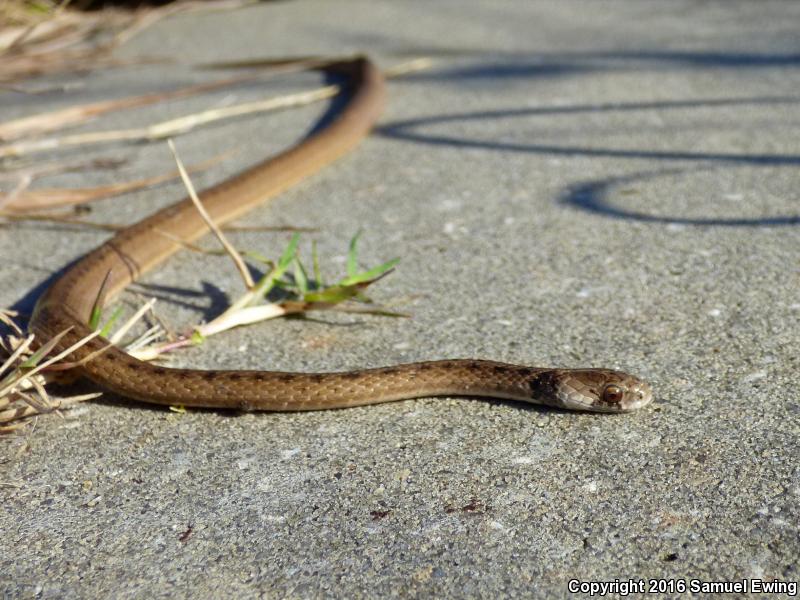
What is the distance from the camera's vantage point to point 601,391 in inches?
100

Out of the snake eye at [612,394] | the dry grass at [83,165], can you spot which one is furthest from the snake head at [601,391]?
the dry grass at [83,165]

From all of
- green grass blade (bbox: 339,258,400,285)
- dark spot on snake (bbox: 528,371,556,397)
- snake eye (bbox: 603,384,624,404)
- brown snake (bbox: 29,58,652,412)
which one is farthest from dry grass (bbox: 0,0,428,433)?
snake eye (bbox: 603,384,624,404)

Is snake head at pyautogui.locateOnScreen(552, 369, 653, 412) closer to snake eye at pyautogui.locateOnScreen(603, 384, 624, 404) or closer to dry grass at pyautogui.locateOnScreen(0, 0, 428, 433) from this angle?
snake eye at pyautogui.locateOnScreen(603, 384, 624, 404)

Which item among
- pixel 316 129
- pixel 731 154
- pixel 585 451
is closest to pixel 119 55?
pixel 316 129

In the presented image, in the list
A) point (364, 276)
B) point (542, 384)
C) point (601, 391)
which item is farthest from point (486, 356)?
point (364, 276)

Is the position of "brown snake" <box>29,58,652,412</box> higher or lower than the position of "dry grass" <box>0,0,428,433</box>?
lower

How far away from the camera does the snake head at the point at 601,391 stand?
2533 millimetres

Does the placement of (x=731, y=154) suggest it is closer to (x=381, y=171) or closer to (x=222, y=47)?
(x=381, y=171)

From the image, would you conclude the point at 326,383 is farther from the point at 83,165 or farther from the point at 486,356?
the point at 83,165

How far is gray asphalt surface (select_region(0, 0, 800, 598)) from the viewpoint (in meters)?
2.08

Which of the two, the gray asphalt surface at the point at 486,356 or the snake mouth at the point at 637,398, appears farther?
the snake mouth at the point at 637,398

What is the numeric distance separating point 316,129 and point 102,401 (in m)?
2.57

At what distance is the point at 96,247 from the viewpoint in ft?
12.3

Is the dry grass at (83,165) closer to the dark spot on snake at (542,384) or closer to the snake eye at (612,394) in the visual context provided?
the dark spot on snake at (542,384)
